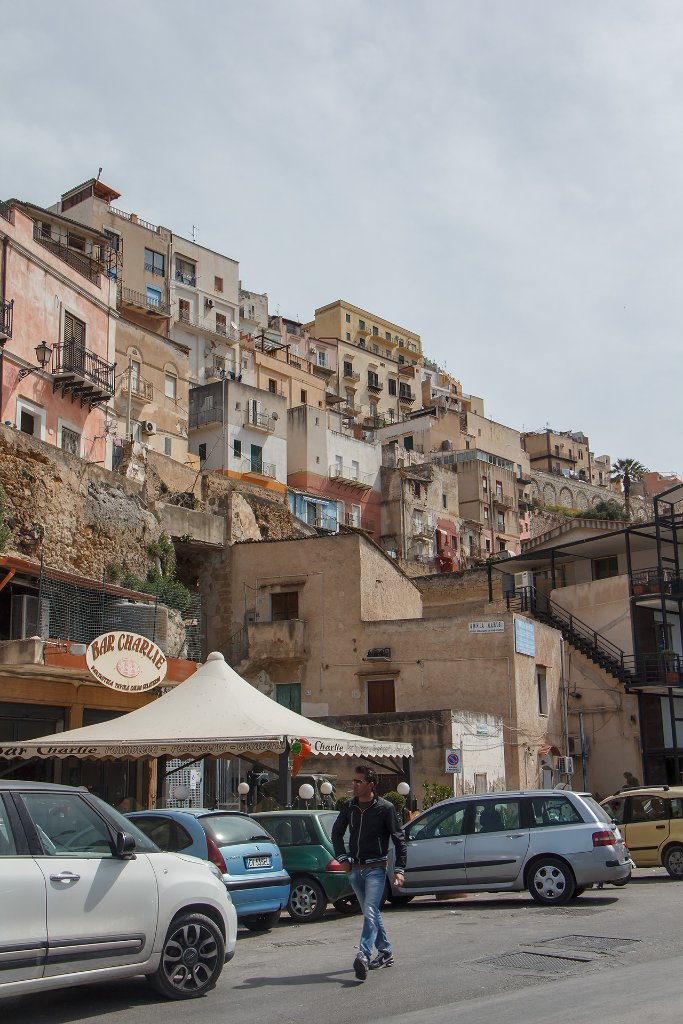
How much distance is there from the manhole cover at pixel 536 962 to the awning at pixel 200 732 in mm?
6662

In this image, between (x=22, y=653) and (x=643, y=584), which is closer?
(x=22, y=653)

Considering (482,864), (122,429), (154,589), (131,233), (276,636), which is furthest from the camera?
(131,233)

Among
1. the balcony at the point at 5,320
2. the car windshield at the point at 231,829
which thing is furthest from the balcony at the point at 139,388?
the car windshield at the point at 231,829

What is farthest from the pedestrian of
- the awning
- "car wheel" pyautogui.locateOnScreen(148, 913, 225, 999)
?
the awning

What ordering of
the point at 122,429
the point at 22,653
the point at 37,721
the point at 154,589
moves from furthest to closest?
the point at 122,429 < the point at 154,589 < the point at 37,721 < the point at 22,653

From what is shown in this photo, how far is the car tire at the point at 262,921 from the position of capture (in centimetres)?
1326

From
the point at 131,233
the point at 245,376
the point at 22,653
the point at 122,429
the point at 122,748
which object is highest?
the point at 131,233

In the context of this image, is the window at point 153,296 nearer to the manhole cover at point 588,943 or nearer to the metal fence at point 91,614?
the metal fence at point 91,614

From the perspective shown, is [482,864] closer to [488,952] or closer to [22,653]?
[488,952]

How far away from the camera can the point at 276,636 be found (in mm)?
34000

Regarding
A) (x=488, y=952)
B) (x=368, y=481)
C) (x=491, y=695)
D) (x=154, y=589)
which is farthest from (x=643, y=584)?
(x=368, y=481)

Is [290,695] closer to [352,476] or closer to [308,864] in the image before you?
[308,864]

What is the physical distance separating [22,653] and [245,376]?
53.4 metres

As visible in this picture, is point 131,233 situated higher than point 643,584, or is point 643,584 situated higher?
point 131,233
